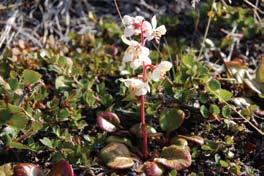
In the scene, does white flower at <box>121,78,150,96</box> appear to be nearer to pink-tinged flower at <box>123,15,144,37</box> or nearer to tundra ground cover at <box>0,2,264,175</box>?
tundra ground cover at <box>0,2,264,175</box>

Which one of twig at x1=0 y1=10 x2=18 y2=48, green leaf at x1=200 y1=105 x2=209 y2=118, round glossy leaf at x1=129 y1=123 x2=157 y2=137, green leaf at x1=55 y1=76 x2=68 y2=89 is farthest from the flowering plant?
twig at x1=0 y1=10 x2=18 y2=48

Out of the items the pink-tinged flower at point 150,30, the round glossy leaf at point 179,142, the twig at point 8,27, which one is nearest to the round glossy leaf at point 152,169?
the round glossy leaf at point 179,142

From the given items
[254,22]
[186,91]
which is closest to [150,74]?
[186,91]

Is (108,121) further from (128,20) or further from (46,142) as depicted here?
(128,20)

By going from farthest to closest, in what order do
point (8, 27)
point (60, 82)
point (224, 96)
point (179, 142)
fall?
1. point (8, 27)
2. point (60, 82)
3. point (224, 96)
4. point (179, 142)

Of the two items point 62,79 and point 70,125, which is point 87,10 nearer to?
point 62,79

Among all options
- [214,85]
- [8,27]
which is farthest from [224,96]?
[8,27]
